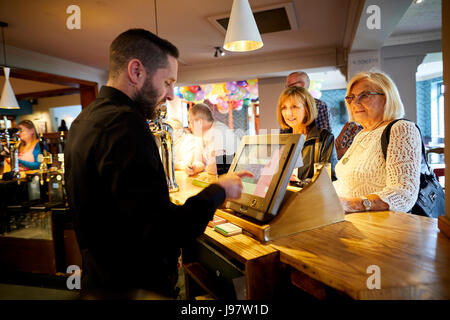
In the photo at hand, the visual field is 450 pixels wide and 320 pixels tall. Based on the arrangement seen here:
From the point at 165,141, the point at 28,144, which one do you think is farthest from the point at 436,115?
the point at 28,144

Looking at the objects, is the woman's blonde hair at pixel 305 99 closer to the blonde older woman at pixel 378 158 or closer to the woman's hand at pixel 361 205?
the blonde older woman at pixel 378 158

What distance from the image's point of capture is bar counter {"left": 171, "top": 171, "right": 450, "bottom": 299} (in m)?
0.64

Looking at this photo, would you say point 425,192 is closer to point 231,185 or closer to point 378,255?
point 378,255

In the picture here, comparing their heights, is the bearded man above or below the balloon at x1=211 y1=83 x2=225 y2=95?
below

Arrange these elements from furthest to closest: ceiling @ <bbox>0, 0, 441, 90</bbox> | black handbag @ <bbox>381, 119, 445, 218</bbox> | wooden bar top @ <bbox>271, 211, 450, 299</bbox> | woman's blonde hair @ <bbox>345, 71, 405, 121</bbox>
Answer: ceiling @ <bbox>0, 0, 441, 90</bbox>
woman's blonde hair @ <bbox>345, 71, 405, 121</bbox>
black handbag @ <bbox>381, 119, 445, 218</bbox>
wooden bar top @ <bbox>271, 211, 450, 299</bbox>

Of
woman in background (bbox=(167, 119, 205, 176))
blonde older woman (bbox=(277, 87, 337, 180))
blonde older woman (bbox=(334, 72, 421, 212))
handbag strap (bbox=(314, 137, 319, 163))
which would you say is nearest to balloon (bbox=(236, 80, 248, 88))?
woman in background (bbox=(167, 119, 205, 176))

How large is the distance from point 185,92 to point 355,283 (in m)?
7.14

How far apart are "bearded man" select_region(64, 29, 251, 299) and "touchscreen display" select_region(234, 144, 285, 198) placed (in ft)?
0.31

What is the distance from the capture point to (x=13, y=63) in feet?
15.9

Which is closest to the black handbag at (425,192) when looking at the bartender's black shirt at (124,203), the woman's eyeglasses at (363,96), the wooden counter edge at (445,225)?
the woman's eyeglasses at (363,96)

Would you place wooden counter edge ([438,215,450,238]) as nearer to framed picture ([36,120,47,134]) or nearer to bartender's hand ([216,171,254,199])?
bartender's hand ([216,171,254,199])

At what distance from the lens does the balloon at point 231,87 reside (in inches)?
279

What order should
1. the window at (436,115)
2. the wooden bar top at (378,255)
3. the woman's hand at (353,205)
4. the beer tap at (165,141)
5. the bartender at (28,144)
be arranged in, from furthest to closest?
1. the window at (436,115)
2. the bartender at (28,144)
3. the beer tap at (165,141)
4. the woman's hand at (353,205)
5. the wooden bar top at (378,255)

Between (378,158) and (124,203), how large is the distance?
118 cm
